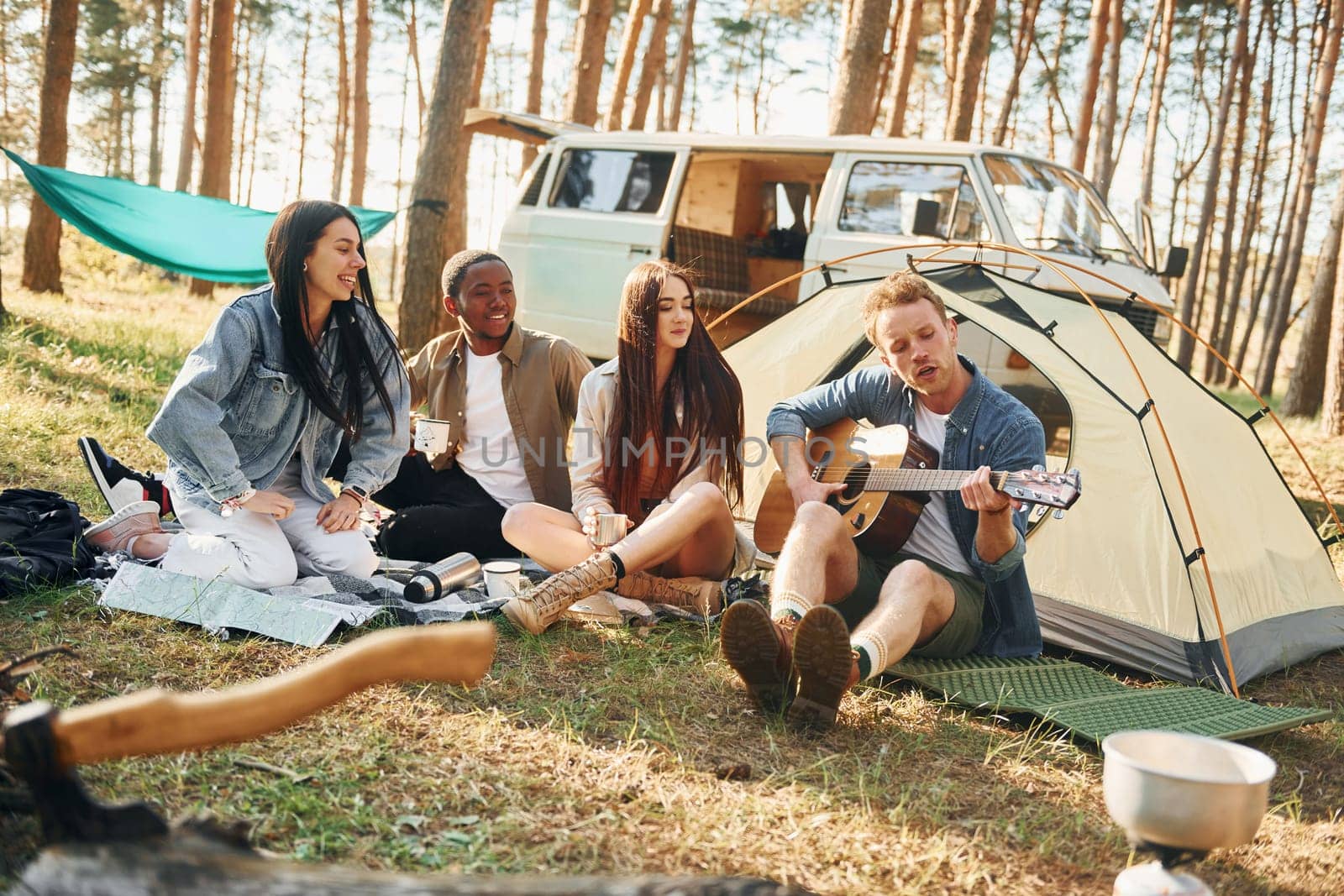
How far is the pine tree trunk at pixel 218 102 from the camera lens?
984cm

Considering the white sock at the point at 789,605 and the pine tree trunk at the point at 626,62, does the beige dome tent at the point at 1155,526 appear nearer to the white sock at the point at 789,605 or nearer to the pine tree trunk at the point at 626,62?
the white sock at the point at 789,605

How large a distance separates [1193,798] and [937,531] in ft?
4.55

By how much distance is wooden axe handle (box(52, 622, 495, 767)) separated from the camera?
131cm

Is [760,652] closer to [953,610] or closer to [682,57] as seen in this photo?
[953,610]

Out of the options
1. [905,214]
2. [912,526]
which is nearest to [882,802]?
[912,526]

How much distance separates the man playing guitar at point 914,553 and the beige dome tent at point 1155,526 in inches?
15.7

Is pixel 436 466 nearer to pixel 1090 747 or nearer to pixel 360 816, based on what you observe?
pixel 360 816

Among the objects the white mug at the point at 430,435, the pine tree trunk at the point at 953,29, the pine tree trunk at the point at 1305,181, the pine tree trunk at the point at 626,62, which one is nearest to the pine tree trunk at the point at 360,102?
the pine tree trunk at the point at 626,62

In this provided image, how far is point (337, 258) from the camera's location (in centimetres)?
295

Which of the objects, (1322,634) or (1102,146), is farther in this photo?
(1102,146)

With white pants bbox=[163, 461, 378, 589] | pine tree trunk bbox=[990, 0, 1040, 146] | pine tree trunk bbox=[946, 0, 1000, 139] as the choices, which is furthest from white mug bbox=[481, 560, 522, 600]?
pine tree trunk bbox=[990, 0, 1040, 146]

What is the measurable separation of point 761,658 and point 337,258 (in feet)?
5.38

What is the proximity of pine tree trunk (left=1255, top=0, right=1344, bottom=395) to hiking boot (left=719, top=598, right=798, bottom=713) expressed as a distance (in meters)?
9.29

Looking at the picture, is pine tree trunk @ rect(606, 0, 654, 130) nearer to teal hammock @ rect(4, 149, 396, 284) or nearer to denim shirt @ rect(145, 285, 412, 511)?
teal hammock @ rect(4, 149, 396, 284)
